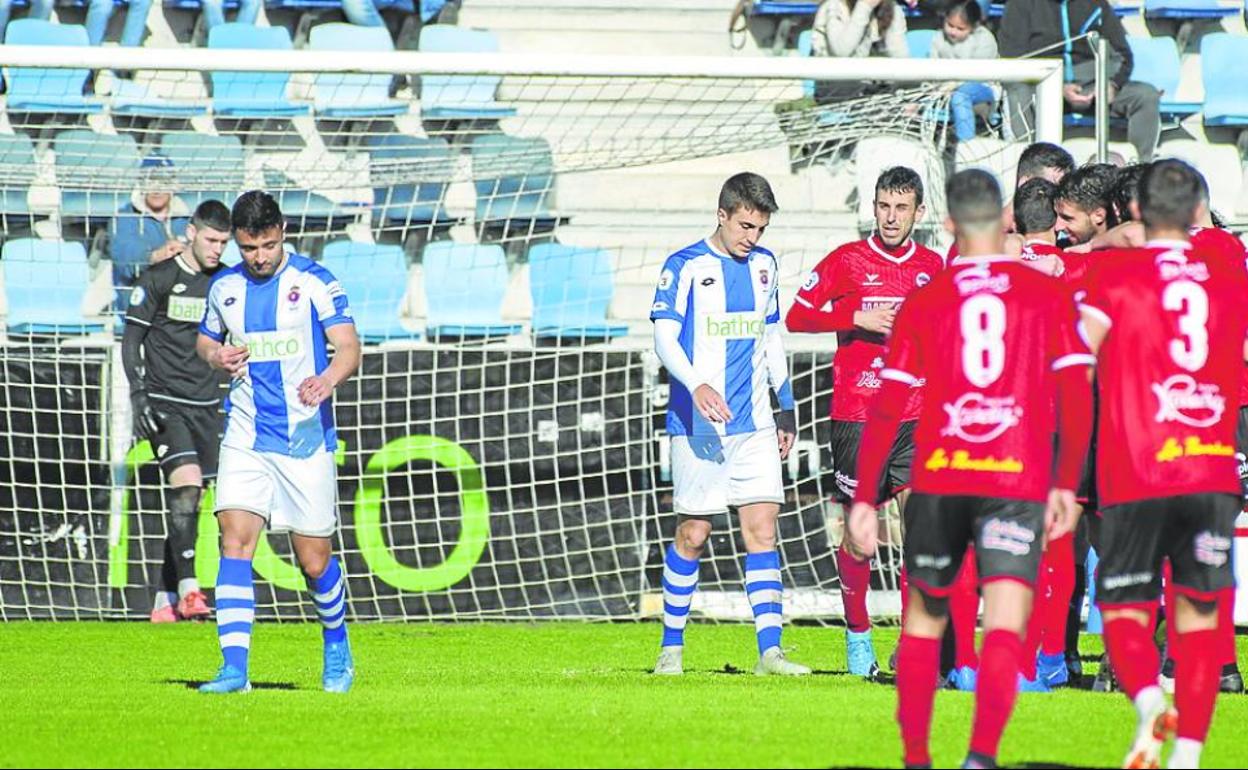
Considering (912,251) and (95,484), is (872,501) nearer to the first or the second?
(912,251)

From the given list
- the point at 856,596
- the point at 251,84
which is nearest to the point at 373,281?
the point at 251,84

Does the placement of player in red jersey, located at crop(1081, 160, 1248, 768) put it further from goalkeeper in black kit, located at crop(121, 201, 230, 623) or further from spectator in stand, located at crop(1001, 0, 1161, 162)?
spectator in stand, located at crop(1001, 0, 1161, 162)

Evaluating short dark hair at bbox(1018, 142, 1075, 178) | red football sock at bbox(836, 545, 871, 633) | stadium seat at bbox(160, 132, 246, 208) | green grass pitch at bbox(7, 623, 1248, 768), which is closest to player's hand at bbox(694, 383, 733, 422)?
red football sock at bbox(836, 545, 871, 633)

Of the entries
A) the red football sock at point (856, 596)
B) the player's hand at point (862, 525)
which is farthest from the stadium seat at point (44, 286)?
the player's hand at point (862, 525)

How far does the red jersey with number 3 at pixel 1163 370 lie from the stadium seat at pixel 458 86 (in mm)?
7974

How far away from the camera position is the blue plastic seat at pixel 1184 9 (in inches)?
671

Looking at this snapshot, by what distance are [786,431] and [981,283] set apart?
3.76 meters

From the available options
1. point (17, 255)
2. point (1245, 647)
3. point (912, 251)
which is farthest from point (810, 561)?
point (17, 255)

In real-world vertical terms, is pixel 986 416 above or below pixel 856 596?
above

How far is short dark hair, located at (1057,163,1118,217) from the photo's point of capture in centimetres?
820

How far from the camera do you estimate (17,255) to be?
1366 cm

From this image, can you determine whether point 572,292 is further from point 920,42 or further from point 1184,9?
point 1184,9

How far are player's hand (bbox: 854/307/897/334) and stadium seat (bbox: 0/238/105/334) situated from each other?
6.56 metres

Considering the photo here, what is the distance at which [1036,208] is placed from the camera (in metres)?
8.48
